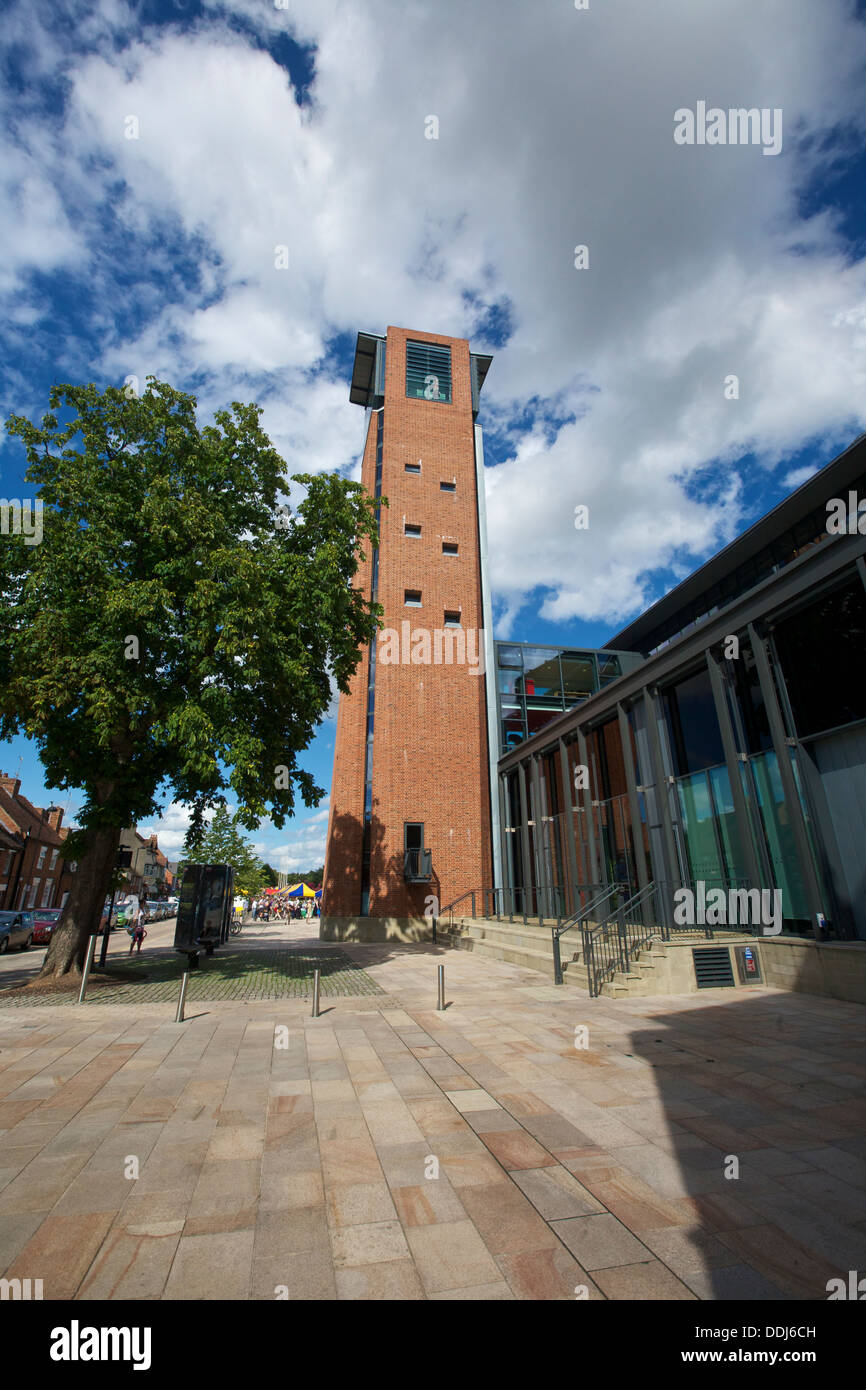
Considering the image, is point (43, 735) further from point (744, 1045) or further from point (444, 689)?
point (444, 689)

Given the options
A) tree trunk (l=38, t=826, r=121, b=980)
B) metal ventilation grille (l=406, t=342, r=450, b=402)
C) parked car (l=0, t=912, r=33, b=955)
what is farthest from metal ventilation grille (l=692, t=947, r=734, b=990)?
metal ventilation grille (l=406, t=342, r=450, b=402)

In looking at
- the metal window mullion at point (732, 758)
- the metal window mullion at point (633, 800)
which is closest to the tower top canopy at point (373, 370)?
the metal window mullion at point (633, 800)

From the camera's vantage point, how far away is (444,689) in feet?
85.2

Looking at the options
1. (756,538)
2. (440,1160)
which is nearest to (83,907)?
(440,1160)

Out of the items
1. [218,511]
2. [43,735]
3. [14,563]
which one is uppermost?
[218,511]

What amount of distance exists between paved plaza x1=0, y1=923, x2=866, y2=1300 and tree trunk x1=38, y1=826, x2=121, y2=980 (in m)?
4.29

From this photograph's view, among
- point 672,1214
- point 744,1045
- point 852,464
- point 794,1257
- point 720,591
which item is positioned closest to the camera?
point 794,1257

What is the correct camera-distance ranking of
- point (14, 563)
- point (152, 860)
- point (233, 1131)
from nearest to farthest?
point (233, 1131), point (14, 563), point (152, 860)

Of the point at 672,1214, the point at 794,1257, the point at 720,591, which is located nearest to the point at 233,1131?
the point at 672,1214

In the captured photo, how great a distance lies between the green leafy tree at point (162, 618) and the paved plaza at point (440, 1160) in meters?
4.91

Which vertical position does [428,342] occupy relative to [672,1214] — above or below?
above

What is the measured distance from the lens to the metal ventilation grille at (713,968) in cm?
1067

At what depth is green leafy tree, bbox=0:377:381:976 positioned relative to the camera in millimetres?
11109

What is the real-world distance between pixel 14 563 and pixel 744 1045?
1385 cm
